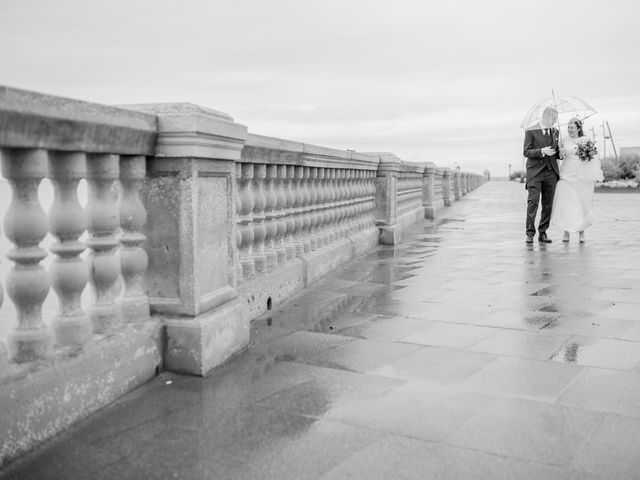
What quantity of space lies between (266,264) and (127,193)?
2.17 m

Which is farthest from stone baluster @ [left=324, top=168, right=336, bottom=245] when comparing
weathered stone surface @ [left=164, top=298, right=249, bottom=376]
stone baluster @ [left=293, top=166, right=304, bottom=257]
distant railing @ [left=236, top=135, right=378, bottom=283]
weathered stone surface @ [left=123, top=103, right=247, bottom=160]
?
weathered stone surface @ [left=123, top=103, right=247, bottom=160]

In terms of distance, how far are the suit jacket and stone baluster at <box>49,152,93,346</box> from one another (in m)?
9.18

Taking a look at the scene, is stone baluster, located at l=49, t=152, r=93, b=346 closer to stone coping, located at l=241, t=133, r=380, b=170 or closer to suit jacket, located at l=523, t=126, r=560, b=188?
stone coping, located at l=241, t=133, r=380, b=170

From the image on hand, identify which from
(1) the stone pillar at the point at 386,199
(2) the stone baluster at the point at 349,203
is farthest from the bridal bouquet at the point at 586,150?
(2) the stone baluster at the point at 349,203

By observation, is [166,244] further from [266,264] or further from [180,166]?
[266,264]

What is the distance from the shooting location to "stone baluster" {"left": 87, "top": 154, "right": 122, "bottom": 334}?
143 inches

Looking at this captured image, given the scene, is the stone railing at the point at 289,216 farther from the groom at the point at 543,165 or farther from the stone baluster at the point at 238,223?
the groom at the point at 543,165

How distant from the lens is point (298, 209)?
22.7 feet

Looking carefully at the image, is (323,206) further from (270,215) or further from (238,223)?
(238,223)

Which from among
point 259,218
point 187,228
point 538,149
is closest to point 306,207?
point 259,218

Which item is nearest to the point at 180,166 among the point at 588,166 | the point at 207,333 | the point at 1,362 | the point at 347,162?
the point at 207,333

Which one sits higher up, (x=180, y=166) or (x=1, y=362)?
(x=180, y=166)

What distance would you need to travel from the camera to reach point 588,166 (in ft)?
37.3

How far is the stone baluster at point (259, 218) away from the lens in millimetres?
5758
